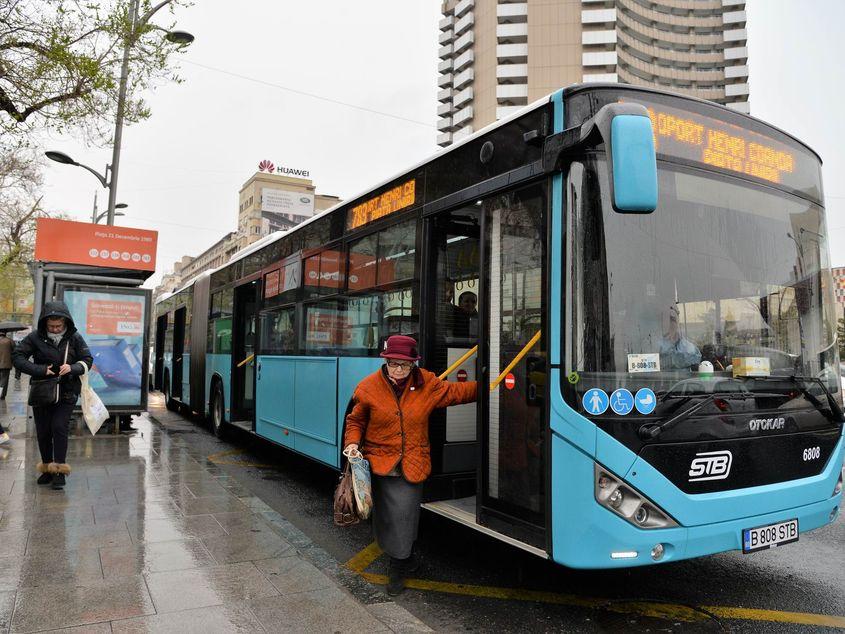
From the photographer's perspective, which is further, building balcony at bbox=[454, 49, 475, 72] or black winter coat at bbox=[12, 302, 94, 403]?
building balcony at bbox=[454, 49, 475, 72]

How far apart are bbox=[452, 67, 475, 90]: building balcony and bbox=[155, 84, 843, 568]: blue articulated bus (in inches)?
3450

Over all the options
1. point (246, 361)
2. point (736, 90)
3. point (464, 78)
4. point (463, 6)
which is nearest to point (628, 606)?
point (246, 361)

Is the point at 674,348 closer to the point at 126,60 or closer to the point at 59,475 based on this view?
the point at 59,475

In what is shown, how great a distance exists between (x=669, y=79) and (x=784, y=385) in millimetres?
94283

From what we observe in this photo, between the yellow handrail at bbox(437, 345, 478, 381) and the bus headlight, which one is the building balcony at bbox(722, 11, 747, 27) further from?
the bus headlight

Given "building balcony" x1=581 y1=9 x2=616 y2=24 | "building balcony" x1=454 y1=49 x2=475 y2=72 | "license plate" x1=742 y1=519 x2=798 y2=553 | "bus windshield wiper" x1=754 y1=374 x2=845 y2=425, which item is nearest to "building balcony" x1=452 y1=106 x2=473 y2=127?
"building balcony" x1=454 y1=49 x2=475 y2=72

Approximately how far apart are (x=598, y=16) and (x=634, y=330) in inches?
3352

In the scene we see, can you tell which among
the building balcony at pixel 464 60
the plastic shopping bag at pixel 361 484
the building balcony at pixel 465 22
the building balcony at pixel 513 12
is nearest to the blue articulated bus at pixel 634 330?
the plastic shopping bag at pixel 361 484

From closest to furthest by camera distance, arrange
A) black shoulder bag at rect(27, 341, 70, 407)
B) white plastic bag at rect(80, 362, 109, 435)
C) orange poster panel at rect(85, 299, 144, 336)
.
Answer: black shoulder bag at rect(27, 341, 70, 407)
white plastic bag at rect(80, 362, 109, 435)
orange poster panel at rect(85, 299, 144, 336)

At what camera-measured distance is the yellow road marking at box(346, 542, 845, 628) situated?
4074 mm

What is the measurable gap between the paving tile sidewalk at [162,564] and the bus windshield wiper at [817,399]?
271 cm

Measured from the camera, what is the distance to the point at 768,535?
Answer: 391cm

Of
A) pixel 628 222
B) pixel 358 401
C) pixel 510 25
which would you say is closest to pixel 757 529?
pixel 628 222

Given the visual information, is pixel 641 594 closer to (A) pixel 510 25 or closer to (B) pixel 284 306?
(B) pixel 284 306
